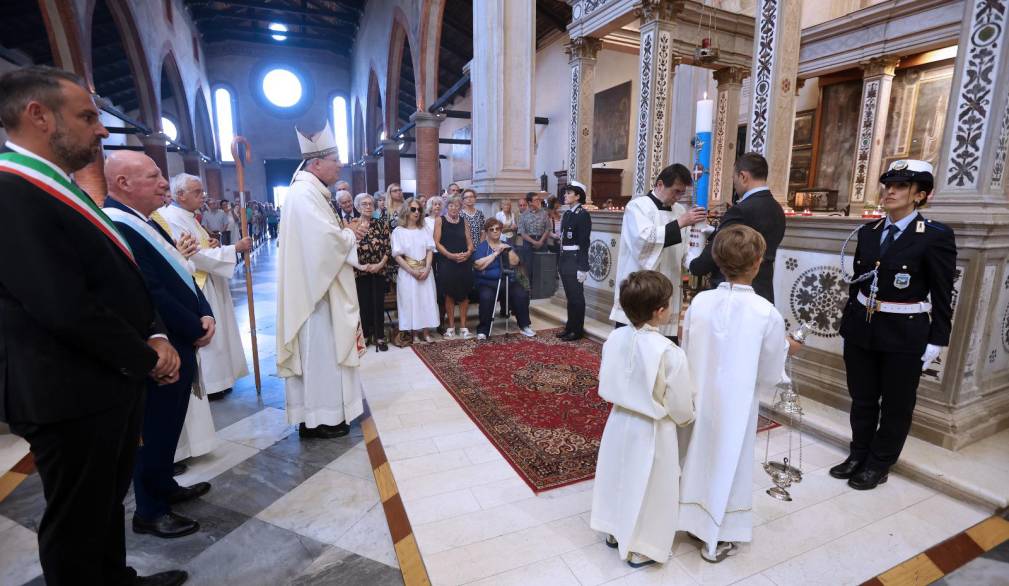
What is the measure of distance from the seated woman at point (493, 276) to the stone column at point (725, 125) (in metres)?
4.33

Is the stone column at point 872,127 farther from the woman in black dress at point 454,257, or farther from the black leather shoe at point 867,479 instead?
the black leather shoe at point 867,479

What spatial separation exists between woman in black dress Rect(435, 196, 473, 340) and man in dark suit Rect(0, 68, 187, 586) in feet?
12.1

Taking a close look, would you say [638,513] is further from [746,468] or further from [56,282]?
[56,282]

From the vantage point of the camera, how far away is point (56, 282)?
1.25 meters

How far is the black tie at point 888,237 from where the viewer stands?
2.45 m

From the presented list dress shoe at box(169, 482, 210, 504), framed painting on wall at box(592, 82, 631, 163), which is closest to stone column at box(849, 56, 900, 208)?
framed painting on wall at box(592, 82, 631, 163)

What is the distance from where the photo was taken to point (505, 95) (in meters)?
7.14

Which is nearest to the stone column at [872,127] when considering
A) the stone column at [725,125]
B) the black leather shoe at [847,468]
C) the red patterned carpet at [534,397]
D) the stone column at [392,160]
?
the stone column at [725,125]

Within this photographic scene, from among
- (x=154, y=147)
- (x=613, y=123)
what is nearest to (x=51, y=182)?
(x=613, y=123)

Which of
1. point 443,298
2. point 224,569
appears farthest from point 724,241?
point 443,298

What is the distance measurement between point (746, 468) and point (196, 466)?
285 centimetres

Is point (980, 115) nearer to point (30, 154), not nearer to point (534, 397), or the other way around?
point (534, 397)

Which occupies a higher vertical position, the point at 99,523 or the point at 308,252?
the point at 308,252

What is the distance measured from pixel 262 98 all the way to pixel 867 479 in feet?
95.6
